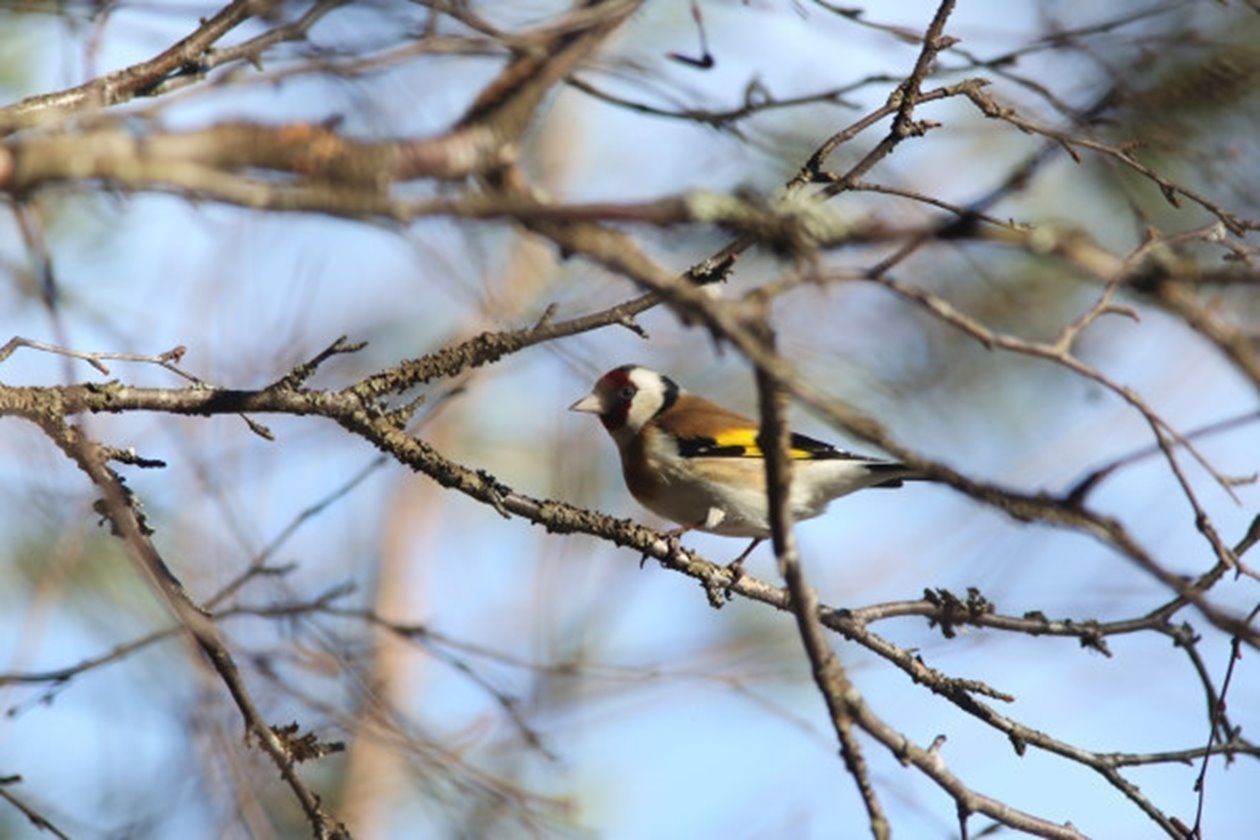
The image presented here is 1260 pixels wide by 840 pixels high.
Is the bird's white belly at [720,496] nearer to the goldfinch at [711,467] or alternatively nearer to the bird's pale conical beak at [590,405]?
the goldfinch at [711,467]

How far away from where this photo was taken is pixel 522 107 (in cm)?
182

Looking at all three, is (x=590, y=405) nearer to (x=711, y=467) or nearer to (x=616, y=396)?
(x=616, y=396)

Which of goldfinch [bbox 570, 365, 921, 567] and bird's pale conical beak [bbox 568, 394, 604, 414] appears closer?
goldfinch [bbox 570, 365, 921, 567]

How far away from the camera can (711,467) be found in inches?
185

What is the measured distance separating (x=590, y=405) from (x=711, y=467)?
677mm

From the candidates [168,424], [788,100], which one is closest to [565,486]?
[168,424]

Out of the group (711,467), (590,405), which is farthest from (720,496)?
(590,405)

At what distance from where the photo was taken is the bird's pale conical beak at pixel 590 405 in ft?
17.0

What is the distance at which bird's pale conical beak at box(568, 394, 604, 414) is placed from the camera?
5172 mm

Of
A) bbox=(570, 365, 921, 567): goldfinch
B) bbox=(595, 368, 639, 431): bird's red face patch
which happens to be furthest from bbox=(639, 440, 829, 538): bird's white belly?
bbox=(595, 368, 639, 431): bird's red face patch

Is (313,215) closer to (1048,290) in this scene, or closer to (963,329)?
(963,329)

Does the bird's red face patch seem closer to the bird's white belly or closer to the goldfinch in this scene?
the goldfinch

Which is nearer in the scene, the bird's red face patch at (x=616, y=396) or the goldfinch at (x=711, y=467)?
the goldfinch at (x=711, y=467)

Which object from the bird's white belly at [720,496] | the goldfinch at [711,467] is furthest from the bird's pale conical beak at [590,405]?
the bird's white belly at [720,496]
